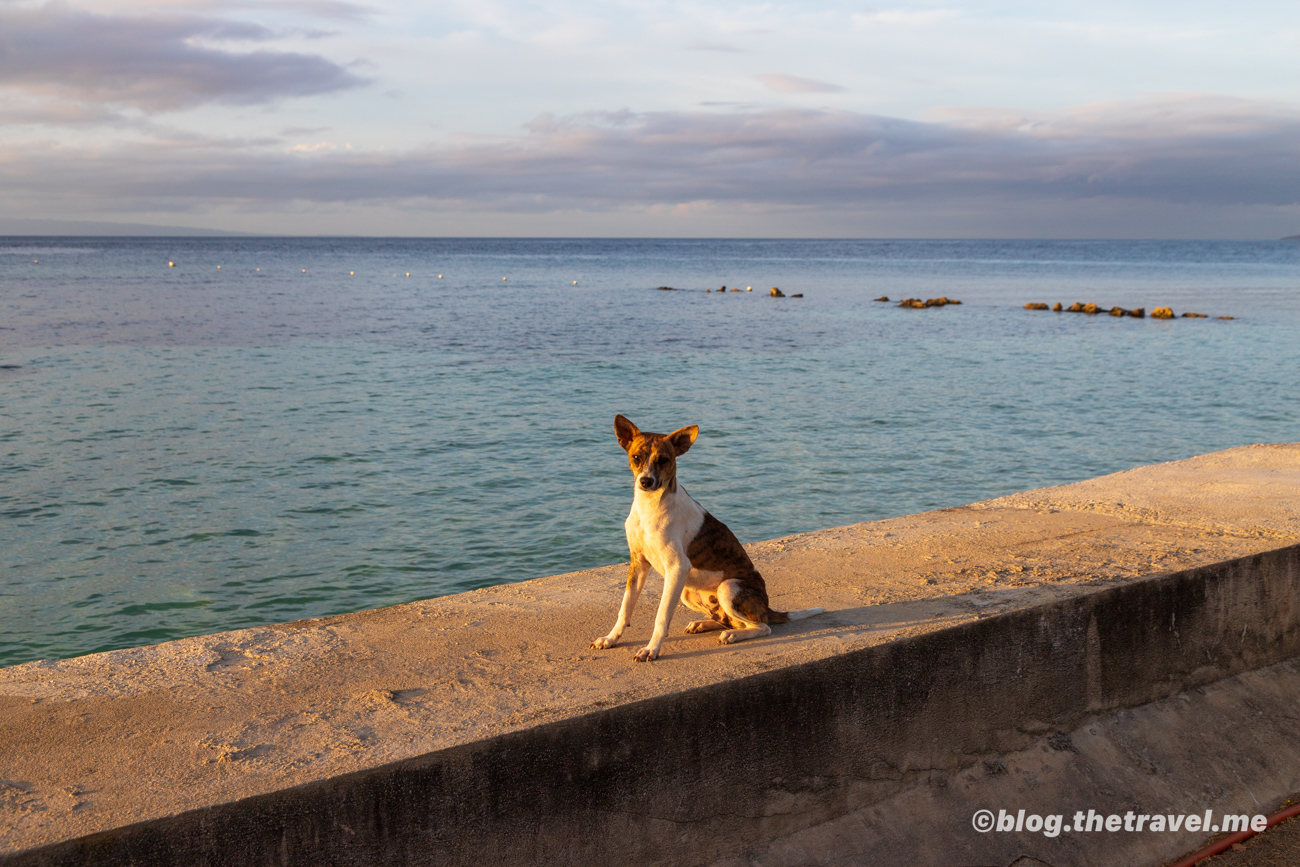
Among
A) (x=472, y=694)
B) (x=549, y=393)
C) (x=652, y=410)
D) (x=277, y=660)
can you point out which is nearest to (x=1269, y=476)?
(x=472, y=694)

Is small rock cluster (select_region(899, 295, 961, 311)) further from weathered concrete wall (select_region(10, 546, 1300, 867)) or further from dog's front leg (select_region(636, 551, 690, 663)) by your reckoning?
dog's front leg (select_region(636, 551, 690, 663))

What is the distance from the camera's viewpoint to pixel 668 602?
4.18 metres

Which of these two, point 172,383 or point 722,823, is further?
point 172,383

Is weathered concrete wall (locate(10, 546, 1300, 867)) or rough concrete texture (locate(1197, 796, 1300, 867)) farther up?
weathered concrete wall (locate(10, 546, 1300, 867))

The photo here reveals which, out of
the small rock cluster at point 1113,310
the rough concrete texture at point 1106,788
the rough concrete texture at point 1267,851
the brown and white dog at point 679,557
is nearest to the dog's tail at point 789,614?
the brown and white dog at point 679,557

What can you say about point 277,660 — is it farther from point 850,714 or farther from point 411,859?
point 850,714

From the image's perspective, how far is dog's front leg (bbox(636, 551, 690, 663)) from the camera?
4.18 metres

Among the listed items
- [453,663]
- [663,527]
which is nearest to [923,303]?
[663,527]

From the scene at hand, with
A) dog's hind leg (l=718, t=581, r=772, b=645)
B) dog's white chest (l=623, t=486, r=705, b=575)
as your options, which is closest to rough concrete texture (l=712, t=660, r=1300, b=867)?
dog's hind leg (l=718, t=581, r=772, b=645)

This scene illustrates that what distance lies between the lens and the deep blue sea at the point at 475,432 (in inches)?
390

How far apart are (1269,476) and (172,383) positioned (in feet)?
69.9

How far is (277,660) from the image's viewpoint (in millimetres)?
4328

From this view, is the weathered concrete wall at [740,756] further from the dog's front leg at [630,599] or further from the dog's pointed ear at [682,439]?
the dog's pointed ear at [682,439]

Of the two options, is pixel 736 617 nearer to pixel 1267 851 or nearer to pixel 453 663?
pixel 453 663
